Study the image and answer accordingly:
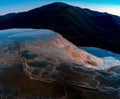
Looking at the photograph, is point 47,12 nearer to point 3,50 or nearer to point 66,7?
point 66,7

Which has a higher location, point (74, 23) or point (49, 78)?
point (49, 78)

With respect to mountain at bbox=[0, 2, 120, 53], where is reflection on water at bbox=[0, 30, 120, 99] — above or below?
above

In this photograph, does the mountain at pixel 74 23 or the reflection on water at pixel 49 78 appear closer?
the reflection on water at pixel 49 78

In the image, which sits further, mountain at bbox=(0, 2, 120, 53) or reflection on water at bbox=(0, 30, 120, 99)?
mountain at bbox=(0, 2, 120, 53)

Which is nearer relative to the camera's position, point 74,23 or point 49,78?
point 49,78

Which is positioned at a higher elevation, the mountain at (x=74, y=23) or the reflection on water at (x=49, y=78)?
the reflection on water at (x=49, y=78)
